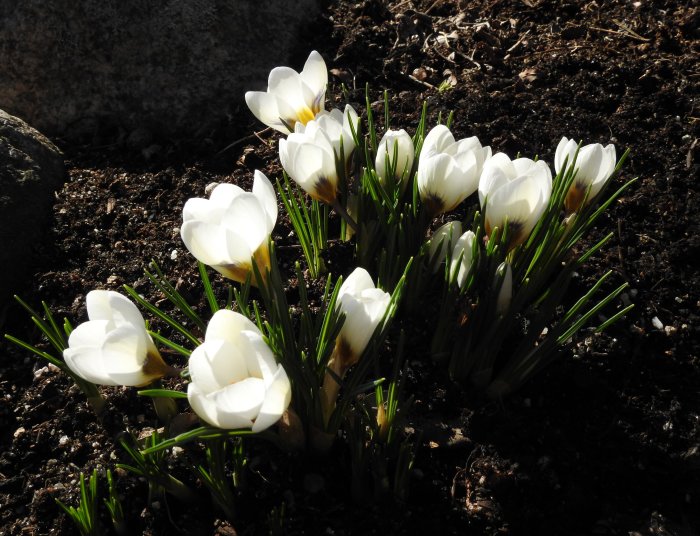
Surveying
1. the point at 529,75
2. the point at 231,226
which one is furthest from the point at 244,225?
the point at 529,75

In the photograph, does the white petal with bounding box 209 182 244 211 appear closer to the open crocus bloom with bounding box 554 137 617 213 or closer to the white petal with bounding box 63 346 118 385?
the white petal with bounding box 63 346 118 385

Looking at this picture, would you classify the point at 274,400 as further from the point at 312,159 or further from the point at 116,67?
the point at 116,67

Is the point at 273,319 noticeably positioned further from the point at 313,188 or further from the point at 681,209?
the point at 681,209

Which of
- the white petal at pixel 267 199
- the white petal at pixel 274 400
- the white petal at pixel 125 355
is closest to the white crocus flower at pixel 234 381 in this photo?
the white petal at pixel 274 400

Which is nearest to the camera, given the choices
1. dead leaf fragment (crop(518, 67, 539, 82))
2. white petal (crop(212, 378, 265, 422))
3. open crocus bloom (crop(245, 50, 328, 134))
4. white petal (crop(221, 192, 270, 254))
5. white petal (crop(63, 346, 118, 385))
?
white petal (crop(212, 378, 265, 422))

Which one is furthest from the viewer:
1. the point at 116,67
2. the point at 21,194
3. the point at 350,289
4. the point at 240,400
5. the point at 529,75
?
the point at 116,67

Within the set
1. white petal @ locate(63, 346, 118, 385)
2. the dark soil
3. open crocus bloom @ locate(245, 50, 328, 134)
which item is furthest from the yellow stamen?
white petal @ locate(63, 346, 118, 385)
